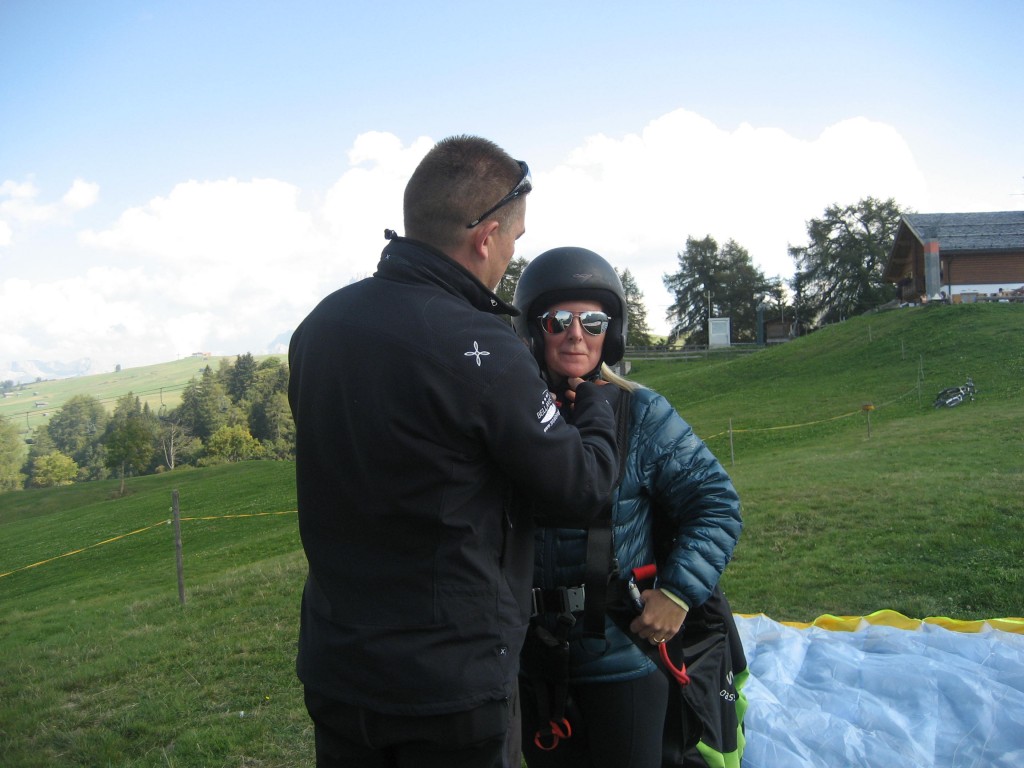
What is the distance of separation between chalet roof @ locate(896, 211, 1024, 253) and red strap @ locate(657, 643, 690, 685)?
48.3 metres

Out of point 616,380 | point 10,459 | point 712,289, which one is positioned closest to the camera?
point 616,380

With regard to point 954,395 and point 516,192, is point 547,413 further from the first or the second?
point 954,395

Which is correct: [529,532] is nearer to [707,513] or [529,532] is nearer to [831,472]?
[707,513]

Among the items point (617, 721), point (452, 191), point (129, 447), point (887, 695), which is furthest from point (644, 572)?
point (129, 447)

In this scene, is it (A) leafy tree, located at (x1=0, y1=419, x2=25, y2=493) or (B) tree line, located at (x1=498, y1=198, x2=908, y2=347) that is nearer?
(B) tree line, located at (x1=498, y1=198, x2=908, y2=347)

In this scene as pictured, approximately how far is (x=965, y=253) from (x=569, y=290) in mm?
48662

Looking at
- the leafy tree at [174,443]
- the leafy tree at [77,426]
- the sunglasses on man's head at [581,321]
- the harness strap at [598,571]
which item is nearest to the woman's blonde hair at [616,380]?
the sunglasses on man's head at [581,321]

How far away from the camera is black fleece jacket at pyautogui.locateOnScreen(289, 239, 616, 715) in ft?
5.46

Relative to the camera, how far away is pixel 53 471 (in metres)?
74.4

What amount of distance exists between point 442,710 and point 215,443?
223 ft

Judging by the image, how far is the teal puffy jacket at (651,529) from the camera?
7.79ft

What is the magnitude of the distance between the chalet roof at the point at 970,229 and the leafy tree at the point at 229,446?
54320 mm

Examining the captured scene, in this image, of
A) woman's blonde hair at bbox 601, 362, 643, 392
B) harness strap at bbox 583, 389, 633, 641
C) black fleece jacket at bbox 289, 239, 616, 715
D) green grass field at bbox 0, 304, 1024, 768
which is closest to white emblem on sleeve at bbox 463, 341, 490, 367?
black fleece jacket at bbox 289, 239, 616, 715

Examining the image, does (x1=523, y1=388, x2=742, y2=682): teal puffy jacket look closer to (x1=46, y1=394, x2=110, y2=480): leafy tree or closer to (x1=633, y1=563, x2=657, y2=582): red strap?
(x1=633, y1=563, x2=657, y2=582): red strap
